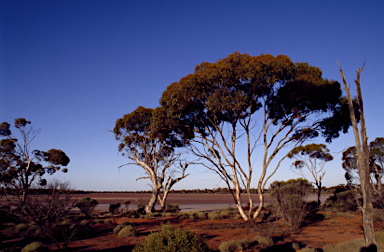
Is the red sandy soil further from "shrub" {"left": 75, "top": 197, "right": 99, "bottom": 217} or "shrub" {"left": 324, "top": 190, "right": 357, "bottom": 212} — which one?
"shrub" {"left": 324, "top": 190, "right": 357, "bottom": 212}

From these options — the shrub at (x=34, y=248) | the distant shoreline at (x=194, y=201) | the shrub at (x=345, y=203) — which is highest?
the shrub at (x=34, y=248)

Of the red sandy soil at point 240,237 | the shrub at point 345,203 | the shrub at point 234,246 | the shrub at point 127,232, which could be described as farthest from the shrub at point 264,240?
the shrub at point 345,203

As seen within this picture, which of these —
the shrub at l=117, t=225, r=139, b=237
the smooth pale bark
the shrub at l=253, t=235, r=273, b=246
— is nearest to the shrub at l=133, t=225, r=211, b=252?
the smooth pale bark

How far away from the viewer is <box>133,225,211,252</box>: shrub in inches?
205

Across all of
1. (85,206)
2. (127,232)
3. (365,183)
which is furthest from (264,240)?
(85,206)

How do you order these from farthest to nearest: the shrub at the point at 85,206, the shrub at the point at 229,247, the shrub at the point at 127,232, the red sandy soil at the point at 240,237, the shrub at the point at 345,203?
the shrub at the point at 345,203 → the shrub at the point at 85,206 → the shrub at the point at 127,232 → the red sandy soil at the point at 240,237 → the shrub at the point at 229,247

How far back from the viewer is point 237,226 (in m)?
13.8

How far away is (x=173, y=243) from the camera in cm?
527

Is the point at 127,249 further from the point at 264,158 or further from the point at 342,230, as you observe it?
the point at 342,230

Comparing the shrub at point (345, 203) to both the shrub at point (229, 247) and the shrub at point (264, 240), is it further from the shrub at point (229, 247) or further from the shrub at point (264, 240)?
the shrub at point (229, 247)

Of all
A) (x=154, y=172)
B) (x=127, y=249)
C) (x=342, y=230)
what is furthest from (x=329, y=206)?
(x=127, y=249)

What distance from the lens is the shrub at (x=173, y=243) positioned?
17.1 ft

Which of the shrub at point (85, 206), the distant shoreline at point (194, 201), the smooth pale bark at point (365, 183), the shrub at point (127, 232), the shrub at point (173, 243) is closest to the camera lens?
the shrub at point (173, 243)

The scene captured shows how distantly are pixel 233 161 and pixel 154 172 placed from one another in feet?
34.3
